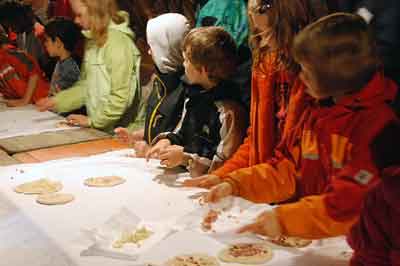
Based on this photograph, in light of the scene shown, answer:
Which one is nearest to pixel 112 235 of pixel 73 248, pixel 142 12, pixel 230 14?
pixel 73 248

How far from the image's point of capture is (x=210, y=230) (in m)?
1.92

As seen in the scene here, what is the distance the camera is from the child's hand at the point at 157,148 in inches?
95.4

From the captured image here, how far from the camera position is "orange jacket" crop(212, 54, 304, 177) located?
80.5 inches

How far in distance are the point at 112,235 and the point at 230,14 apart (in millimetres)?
1136

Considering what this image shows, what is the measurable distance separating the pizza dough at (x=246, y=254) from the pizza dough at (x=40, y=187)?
0.84 m

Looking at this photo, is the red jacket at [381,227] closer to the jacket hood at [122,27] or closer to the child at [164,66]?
the child at [164,66]

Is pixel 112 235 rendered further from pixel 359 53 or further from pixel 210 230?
pixel 359 53

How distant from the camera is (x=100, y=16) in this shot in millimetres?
3414

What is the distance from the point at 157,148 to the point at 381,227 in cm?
128

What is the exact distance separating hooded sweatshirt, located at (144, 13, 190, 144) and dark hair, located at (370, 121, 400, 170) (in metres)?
1.28

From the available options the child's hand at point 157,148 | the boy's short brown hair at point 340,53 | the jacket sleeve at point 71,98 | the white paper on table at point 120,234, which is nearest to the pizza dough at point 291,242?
the white paper on table at point 120,234

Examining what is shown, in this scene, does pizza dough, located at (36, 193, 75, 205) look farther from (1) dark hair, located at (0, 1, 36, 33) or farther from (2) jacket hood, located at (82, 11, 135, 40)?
(1) dark hair, located at (0, 1, 36, 33)

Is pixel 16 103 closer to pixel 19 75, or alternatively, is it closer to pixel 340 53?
pixel 19 75

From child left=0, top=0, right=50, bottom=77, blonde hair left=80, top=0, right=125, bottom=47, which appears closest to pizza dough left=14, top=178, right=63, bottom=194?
blonde hair left=80, top=0, right=125, bottom=47
